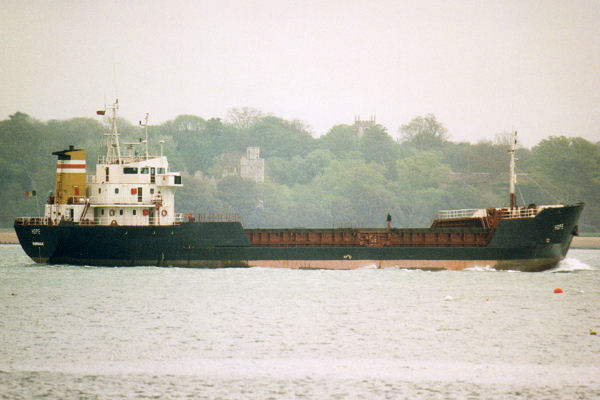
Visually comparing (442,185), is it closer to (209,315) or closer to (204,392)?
(209,315)

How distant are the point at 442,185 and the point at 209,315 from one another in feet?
326

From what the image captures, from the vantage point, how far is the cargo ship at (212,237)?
44.8 m

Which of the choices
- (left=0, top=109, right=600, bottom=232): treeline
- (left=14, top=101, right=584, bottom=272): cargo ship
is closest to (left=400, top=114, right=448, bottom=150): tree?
(left=0, top=109, right=600, bottom=232): treeline

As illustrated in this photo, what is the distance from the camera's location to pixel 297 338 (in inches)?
1013

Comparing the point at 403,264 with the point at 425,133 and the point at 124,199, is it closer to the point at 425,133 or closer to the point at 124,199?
the point at 124,199

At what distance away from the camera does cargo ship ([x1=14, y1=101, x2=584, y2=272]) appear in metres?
44.8

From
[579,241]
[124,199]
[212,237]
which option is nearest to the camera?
[212,237]

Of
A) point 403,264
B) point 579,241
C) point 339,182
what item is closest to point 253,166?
point 339,182

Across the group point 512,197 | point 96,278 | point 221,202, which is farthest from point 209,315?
point 221,202

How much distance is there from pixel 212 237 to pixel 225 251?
1087mm

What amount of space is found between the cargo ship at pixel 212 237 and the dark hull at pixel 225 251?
2.2 inches

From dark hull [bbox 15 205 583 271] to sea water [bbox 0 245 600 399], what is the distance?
3058mm

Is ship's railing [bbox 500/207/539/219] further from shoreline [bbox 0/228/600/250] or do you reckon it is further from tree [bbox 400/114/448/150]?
tree [bbox 400/114/448/150]

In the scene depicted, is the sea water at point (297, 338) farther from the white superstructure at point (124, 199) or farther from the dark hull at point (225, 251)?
the white superstructure at point (124, 199)
